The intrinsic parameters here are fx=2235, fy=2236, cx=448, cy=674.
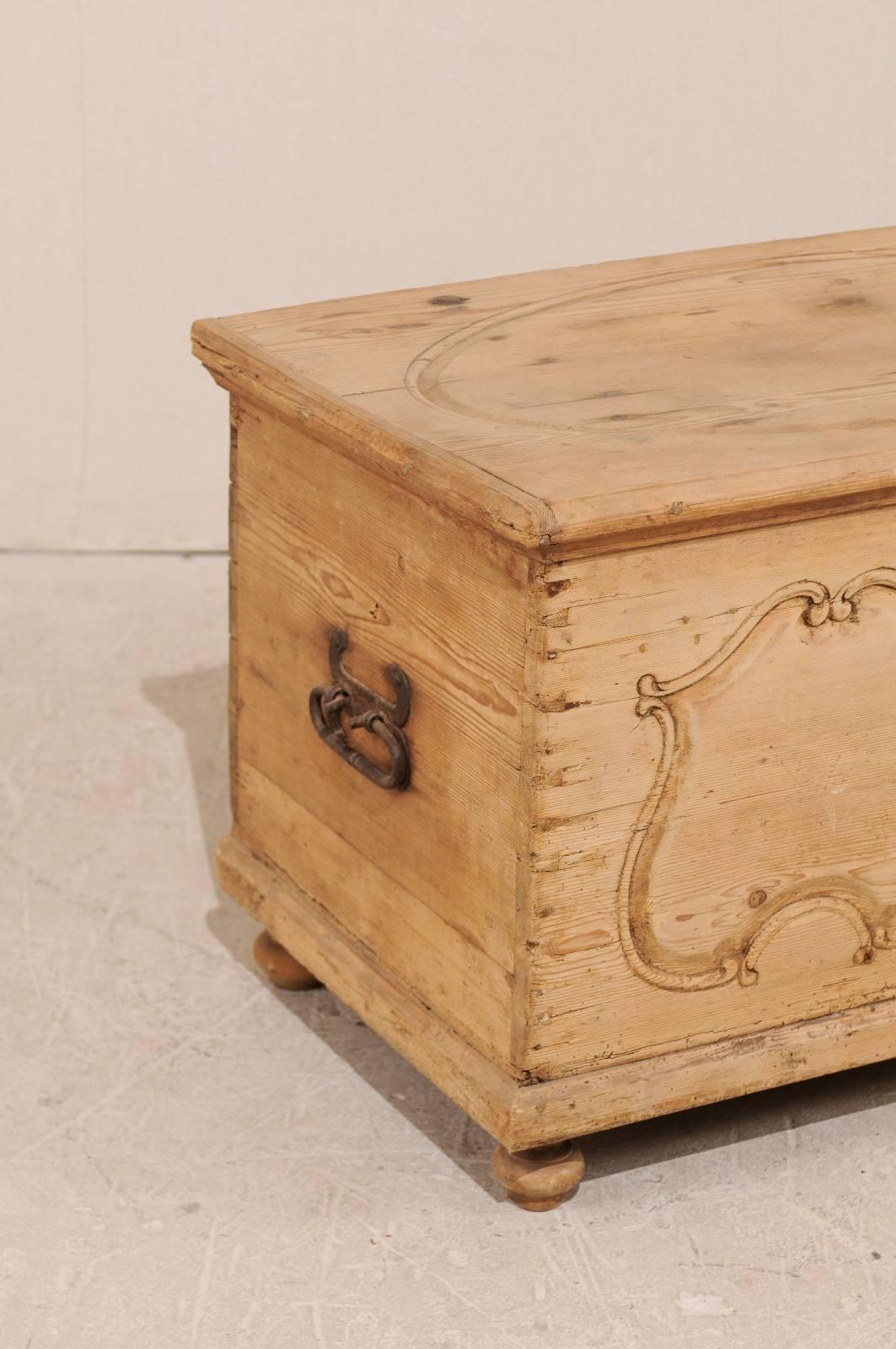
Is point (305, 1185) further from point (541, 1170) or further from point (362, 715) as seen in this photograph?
point (362, 715)

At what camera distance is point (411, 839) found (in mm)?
1968

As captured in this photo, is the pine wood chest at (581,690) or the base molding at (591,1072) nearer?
the pine wood chest at (581,690)

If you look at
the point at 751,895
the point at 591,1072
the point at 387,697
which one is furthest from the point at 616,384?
the point at 591,1072

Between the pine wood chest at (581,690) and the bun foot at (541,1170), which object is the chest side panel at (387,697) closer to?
the pine wood chest at (581,690)

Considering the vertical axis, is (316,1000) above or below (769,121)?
below

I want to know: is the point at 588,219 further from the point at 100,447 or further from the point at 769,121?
the point at 100,447

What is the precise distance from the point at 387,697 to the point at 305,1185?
439 mm

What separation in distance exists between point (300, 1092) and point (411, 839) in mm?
316

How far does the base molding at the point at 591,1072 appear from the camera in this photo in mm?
1859

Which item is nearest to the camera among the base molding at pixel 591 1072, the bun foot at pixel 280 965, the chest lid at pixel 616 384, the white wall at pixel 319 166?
the chest lid at pixel 616 384

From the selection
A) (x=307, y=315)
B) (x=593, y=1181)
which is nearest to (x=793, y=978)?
(x=593, y=1181)

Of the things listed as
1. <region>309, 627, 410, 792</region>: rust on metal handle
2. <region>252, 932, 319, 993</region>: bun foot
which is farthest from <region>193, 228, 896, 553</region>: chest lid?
<region>252, 932, 319, 993</region>: bun foot

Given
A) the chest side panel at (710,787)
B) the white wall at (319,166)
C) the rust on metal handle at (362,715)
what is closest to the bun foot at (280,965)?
the rust on metal handle at (362,715)

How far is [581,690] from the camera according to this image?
1.74 meters
